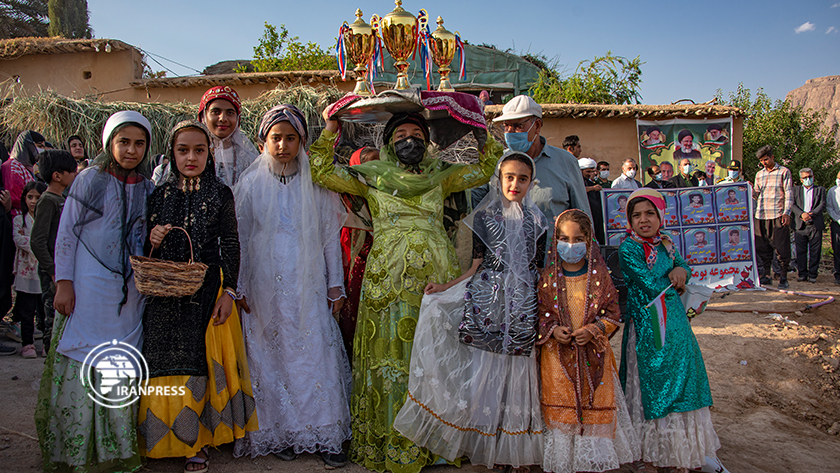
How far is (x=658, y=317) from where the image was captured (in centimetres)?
292

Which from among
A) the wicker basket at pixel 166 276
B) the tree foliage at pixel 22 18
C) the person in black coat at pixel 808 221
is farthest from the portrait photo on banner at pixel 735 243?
the tree foliage at pixel 22 18

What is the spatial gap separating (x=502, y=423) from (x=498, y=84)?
15.2 meters

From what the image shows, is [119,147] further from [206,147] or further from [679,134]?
[679,134]

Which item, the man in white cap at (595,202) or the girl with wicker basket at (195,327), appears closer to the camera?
the girl with wicker basket at (195,327)

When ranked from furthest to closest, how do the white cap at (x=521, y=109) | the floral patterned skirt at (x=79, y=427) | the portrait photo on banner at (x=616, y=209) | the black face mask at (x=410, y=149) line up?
the portrait photo on banner at (x=616, y=209) → the white cap at (x=521, y=109) → the black face mask at (x=410, y=149) → the floral patterned skirt at (x=79, y=427)

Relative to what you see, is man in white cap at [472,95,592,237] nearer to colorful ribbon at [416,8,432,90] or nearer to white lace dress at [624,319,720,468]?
colorful ribbon at [416,8,432,90]

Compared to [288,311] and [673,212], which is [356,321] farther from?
[673,212]

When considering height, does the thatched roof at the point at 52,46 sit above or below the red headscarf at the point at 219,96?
above

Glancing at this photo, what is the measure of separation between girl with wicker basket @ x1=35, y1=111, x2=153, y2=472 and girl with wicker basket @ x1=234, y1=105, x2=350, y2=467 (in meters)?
0.60

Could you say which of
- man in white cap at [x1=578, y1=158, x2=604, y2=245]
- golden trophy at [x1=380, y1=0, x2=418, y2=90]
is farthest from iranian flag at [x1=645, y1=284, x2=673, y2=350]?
man in white cap at [x1=578, y1=158, x2=604, y2=245]

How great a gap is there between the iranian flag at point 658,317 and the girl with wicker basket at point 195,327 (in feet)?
7.84

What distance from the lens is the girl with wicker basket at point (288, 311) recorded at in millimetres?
2891

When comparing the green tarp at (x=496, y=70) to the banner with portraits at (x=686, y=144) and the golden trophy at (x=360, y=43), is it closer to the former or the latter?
the banner with portraits at (x=686, y=144)

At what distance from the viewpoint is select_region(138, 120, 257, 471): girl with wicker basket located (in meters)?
2.58
